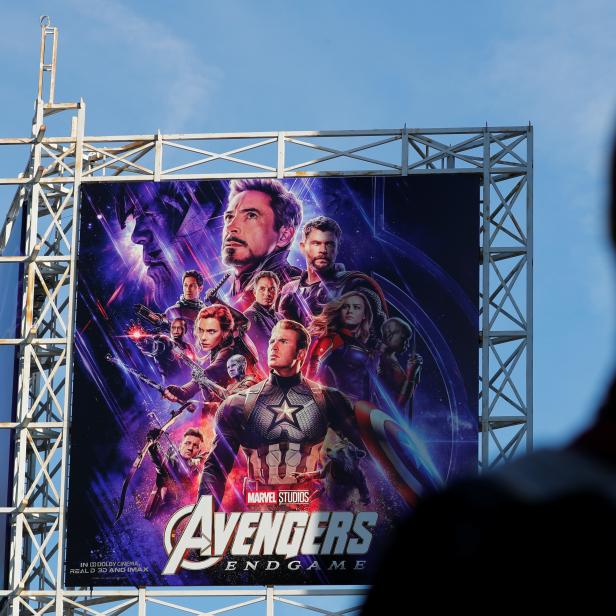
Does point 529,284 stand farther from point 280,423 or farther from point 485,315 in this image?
point 280,423

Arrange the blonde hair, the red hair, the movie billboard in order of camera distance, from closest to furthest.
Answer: the movie billboard → the blonde hair → the red hair

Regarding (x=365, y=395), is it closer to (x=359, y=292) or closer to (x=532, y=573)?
(x=359, y=292)

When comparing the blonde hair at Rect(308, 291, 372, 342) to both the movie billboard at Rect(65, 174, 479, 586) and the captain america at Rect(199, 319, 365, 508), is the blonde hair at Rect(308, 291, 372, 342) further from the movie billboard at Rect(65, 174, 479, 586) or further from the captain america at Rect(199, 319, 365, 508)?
the captain america at Rect(199, 319, 365, 508)

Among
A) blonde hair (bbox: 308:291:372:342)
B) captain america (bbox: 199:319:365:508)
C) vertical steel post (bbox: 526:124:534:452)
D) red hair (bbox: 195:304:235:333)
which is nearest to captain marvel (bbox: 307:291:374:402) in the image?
blonde hair (bbox: 308:291:372:342)

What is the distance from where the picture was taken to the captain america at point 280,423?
19703mm

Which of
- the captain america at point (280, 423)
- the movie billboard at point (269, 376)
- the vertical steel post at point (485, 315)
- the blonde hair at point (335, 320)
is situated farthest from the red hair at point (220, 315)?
the vertical steel post at point (485, 315)

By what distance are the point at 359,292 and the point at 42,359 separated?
4.36 m

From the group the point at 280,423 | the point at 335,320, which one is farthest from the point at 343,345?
the point at 280,423

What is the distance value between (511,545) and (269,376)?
19.0 m

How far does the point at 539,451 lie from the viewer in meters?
1.15

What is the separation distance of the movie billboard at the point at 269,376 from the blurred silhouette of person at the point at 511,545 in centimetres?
1843

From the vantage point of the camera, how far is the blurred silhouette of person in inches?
43.4

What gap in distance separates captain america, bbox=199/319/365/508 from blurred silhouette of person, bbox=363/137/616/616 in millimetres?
18576

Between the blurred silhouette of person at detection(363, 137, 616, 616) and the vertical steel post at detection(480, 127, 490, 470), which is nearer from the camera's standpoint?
the blurred silhouette of person at detection(363, 137, 616, 616)
